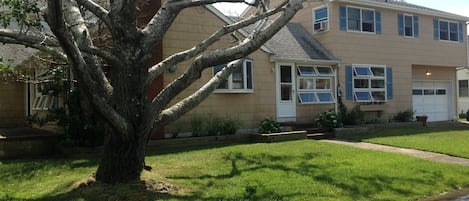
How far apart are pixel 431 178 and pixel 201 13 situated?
32.6 feet

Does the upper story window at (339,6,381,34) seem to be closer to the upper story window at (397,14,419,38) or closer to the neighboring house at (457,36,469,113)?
the upper story window at (397,14,419,38)

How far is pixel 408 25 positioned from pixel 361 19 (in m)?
3.54

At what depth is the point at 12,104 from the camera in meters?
19.7

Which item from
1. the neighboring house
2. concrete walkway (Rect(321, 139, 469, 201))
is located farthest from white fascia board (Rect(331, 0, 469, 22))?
the neighboring house

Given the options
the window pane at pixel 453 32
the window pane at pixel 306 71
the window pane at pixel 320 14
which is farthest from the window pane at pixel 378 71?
the window pane at pixel 453 32

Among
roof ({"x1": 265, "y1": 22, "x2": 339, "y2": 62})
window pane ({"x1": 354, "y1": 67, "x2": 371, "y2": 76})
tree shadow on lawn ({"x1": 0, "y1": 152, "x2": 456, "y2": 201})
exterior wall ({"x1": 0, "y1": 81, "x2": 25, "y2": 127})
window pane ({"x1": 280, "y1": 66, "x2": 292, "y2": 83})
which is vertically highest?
roof ({"x1": 265, "y1": 22, "x2": 339, "y2": 62})

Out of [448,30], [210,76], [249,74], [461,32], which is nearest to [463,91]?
[461,32]

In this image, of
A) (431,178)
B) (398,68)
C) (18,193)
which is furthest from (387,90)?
(18,193)

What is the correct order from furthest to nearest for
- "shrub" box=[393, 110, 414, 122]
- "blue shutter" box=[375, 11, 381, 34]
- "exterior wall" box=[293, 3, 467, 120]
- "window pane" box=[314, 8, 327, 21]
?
1. "shrub" box=[393, 110, 414, 122]
2. "blue shutter" box=[375, 11, 381, 34]
3. "window pane" box=[314, 8, 327, 21]
4. "exterior wall" box=[293, 3, 467, 120]

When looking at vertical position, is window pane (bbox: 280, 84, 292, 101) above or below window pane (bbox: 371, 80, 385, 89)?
below

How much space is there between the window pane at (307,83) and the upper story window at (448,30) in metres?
9.95

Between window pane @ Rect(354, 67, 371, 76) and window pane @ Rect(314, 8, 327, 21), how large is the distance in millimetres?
2910

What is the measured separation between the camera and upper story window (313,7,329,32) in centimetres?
2184

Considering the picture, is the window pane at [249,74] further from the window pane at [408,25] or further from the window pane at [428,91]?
the window pane at [428,91]
